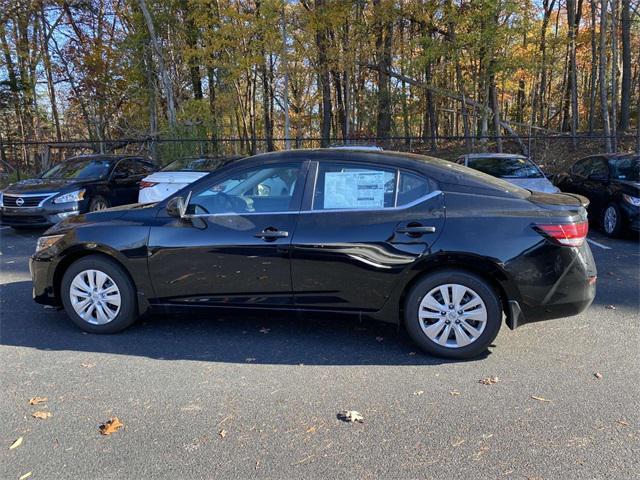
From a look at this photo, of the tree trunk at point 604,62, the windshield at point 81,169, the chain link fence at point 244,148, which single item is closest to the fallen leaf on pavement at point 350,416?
the windshield at point 81,169

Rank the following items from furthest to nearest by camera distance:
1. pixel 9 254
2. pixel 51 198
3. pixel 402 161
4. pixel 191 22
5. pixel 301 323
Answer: pixel 191 22, pixel 51 198, pixel 9 254, pixel 301 323, pixel 402 161

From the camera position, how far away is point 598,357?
3.97 meters

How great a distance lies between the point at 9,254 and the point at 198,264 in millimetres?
5434

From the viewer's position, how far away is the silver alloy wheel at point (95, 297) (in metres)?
4.42

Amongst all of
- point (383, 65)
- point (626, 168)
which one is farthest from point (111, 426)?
point (383, 65)

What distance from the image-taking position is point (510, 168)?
1032 cm

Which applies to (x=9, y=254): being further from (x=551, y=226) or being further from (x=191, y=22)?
(x=191, y=22)

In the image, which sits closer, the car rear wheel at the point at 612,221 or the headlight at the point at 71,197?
the car rear wheel at the point at 612,221

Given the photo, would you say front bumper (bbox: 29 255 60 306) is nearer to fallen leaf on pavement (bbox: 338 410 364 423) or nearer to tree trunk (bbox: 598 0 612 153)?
fallen leaf on pavement (bbox: 338 410 364 423)

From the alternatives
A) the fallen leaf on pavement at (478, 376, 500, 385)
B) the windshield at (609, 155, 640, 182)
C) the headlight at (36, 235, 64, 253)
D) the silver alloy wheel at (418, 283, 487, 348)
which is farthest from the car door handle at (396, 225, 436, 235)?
the windshield at (609, 155, 640, 182)

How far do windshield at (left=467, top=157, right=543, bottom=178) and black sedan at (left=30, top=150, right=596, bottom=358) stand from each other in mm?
6196

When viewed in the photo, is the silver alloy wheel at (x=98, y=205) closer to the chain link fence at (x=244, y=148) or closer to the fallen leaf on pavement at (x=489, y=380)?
the chain link fence at (x=244, y=148)

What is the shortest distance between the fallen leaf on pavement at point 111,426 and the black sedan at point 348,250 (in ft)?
4.35

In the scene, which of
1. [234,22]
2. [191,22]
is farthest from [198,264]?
[191,22]
